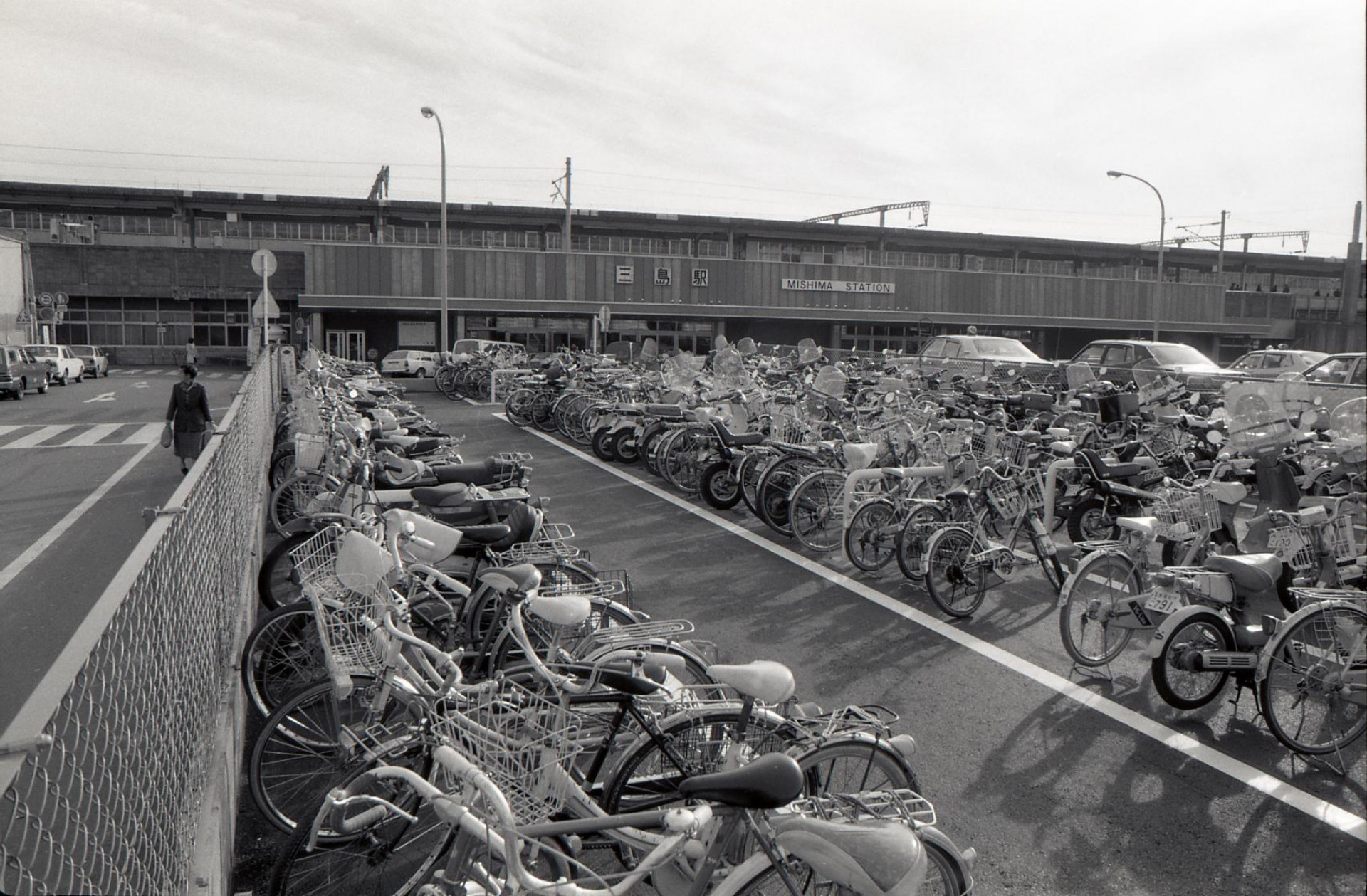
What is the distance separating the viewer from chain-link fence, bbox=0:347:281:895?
5.39 ft

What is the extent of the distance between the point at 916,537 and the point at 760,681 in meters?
4.42

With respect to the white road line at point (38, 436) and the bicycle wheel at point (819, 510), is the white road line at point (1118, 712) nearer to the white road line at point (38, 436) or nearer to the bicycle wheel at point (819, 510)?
the bicycle wheel at point (819, 510)

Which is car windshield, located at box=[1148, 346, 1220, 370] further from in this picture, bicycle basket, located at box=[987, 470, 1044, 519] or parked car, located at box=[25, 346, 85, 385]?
parked car, located at box=[25, 346, 85, 385]

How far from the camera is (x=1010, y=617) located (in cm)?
676

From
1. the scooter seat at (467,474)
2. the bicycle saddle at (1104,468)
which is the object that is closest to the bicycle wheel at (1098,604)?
the bicycle saddle at (1104,468)

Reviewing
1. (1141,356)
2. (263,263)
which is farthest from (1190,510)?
(263,263)

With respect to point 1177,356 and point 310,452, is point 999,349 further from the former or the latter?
point 310,452

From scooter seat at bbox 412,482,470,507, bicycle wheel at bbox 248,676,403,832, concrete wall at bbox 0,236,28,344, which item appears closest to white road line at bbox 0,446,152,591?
scooter seat at bbox 412,482,470,507

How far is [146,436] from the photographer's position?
16984 mm

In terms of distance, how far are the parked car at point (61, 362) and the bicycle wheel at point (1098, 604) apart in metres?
30.9

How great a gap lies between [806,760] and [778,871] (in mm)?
796

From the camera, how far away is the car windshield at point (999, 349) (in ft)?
72.3

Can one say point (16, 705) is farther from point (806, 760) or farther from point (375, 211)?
point (375, 211)

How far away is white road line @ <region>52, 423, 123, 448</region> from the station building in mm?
21405
